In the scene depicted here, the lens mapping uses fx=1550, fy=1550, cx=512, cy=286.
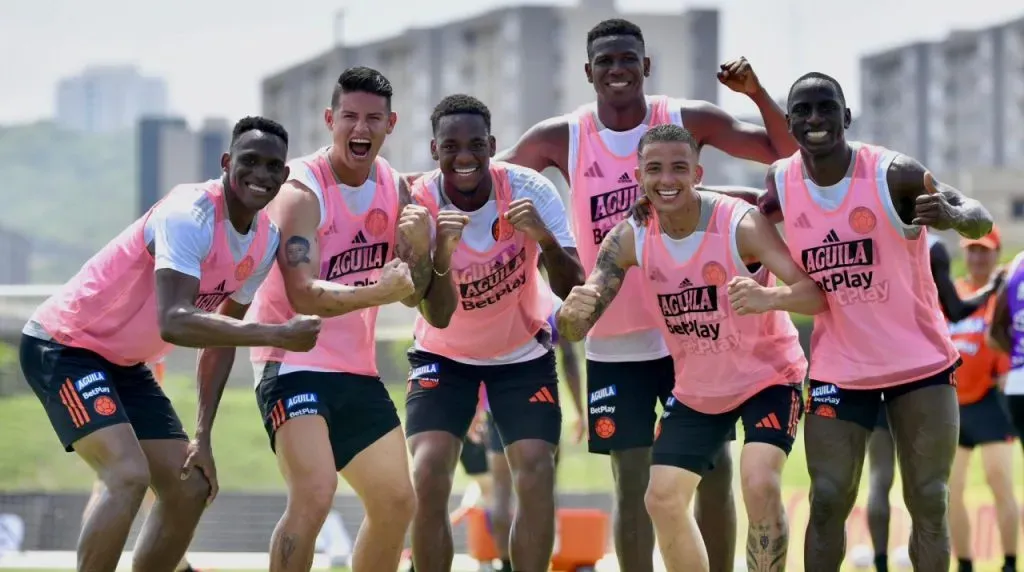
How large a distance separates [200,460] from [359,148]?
182 centimetres

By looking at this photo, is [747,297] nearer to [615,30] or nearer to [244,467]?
[615,30]

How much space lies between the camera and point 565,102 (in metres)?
82.6

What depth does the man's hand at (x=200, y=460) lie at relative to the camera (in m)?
8.02

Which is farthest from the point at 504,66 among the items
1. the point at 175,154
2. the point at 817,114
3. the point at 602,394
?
the point at 817,114

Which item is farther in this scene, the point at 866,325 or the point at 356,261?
the point at 356,261

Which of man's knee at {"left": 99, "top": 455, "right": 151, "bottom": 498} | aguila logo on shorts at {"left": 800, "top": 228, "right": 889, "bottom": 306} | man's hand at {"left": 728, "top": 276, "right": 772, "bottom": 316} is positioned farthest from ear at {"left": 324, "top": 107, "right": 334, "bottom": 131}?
aguila logo on shorts at {"left": 800, "top": 228, "right": 889, "bottom": 306}

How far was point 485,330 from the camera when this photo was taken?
8656 mm

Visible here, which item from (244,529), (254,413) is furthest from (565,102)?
(244,529)

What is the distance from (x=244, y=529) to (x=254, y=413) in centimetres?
763

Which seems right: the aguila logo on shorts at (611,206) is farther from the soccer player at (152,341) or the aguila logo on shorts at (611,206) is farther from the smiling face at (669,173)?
the soccer player at (152,341)

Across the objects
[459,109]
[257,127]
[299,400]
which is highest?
[459,109]

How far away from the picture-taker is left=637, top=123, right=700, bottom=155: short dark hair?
803 centimetres

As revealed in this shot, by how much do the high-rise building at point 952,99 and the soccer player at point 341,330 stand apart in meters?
87.4

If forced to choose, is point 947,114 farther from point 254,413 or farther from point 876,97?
point 254,413
